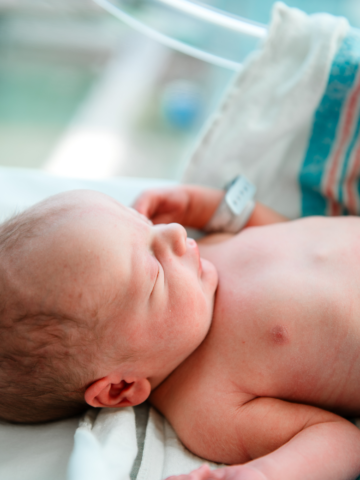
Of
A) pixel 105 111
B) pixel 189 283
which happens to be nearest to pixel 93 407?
pixel 189 283

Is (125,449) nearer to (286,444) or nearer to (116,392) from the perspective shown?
(116,392)

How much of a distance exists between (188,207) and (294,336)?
410 mm

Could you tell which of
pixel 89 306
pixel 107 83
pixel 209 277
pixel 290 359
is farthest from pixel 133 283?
pixel 107 83

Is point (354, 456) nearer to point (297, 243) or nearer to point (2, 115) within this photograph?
point (297, 243)

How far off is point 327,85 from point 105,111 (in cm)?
140

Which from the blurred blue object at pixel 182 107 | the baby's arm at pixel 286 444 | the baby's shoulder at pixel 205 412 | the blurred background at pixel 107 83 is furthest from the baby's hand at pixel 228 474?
the blurred blue object at pixel 182 107

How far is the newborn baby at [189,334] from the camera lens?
23.7 inches

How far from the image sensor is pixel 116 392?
707 millimetres

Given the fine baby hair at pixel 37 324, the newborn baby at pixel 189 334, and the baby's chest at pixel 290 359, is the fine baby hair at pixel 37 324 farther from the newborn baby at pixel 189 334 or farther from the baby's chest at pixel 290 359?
the baby's chest at pixel 290 359

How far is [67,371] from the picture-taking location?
641 millimetres

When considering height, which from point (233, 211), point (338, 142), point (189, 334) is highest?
point (338, 142)

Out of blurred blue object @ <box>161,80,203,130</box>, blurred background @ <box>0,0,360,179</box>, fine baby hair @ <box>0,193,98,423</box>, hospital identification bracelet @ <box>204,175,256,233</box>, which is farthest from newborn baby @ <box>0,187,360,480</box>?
blurred blue object @ <box>161,80,203,130</box>

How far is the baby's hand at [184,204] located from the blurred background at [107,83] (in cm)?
60

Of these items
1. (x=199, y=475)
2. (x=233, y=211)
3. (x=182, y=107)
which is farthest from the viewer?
(x=182, y=107)
